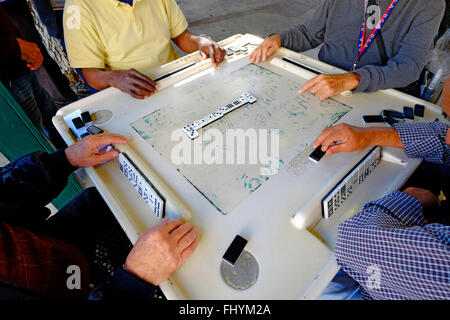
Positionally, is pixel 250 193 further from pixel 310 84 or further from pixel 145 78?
pixel 145 78

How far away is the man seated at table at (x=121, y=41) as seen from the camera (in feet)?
3.94

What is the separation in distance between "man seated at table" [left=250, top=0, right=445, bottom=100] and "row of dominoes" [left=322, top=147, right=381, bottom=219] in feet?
1.24

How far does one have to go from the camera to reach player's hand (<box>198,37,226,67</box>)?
1.34 meters

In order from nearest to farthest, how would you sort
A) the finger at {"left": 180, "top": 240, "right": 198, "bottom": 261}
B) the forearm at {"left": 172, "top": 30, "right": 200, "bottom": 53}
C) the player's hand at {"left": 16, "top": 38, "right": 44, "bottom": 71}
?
the finger at {"left": 180, "top": 240, "right": 198, "bottom": 261} → the player's hand at {"left": 16, "top": 38, "right": 44, "bottom": 71} → the forearm at {"left": 172, "top": 30, "right": 200, "bottom": 53}

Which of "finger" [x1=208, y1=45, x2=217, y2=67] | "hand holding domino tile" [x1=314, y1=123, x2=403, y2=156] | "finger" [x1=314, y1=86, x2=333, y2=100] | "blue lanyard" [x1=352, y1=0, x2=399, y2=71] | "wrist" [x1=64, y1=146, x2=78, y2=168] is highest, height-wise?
"blue lanyard" [x1=352, y1=0, x2=399, y2=71]

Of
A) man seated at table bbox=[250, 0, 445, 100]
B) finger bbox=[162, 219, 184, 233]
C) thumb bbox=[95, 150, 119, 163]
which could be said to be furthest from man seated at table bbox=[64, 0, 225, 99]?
finger bbox=[162, 219, 184, 233]

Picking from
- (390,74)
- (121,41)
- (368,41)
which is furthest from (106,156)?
(368,41)

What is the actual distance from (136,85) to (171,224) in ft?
2.45

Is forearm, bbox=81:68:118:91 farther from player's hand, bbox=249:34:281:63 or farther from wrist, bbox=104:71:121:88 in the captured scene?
player's hand, bbox=249:34:281:63

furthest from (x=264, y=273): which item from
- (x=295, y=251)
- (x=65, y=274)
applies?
(x=65, y=274)

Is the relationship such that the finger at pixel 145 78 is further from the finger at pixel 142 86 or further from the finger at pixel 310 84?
the finger at pixel 310 84

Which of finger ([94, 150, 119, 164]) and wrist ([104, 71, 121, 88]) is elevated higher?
wrist ([104, 71, 121, 88])

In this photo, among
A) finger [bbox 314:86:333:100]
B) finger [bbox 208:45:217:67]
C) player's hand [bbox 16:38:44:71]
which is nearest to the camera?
finger [bbox 314:86:333:100]

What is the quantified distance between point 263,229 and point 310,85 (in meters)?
0.73
